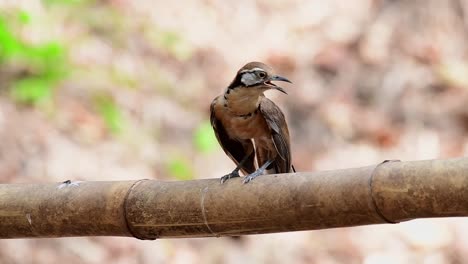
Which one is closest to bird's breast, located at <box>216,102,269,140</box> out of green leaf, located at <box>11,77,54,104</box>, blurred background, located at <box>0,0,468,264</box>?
blurred background, located at <box>0,0,468,264</box>

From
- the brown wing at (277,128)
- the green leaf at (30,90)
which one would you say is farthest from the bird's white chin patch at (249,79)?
the green leaf at (30,90)

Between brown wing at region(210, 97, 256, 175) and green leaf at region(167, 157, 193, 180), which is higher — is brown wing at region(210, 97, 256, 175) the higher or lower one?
the higher one

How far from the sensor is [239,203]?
3428 millimetres

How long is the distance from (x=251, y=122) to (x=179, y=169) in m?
3.56

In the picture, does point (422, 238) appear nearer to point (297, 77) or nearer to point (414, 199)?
point (297, 77)

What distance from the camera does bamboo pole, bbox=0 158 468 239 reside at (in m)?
2.95

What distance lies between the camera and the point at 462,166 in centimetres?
287

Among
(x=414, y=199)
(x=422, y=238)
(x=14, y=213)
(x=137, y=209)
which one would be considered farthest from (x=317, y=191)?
(x=422, y=238)

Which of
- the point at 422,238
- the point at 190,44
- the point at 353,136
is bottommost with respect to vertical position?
the point at 422,238

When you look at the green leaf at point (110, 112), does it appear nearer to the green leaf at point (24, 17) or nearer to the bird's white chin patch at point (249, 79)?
the green leaf at point (24, 17)

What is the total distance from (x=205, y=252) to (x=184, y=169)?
0.96 meters

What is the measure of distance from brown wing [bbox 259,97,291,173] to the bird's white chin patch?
0.22 m

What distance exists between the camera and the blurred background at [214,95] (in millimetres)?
7812

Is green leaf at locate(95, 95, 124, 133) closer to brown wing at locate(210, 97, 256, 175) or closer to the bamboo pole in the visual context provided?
brown wing at locate(210, 97, 256, 175)
